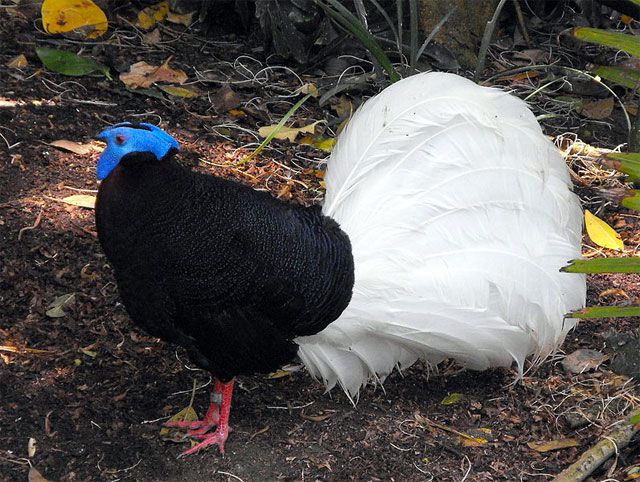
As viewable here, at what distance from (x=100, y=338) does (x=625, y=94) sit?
422cm

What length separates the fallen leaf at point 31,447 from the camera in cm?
368

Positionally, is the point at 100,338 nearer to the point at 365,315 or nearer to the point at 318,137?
the point at 365,315

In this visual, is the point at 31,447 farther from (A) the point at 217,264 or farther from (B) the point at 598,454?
(B) the point at 598,454

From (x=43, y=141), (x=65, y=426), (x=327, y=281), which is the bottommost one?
(x=65, y=426)

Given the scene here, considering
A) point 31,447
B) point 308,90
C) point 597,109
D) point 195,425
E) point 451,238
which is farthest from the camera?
point 597,109

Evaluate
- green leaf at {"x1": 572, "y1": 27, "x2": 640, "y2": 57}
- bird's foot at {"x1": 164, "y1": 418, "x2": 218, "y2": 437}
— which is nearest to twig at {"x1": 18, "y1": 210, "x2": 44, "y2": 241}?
bird's foot at {"x1": 164, "y1": 418, "x2": 218, "y2": 437}

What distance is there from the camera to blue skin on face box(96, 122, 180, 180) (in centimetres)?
337

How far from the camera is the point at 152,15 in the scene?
6562 mm

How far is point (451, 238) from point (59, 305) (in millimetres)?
1896

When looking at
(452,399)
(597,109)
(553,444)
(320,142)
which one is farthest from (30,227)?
(597,109)

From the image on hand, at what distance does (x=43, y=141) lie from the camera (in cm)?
525

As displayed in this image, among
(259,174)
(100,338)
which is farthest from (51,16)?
(100,338)

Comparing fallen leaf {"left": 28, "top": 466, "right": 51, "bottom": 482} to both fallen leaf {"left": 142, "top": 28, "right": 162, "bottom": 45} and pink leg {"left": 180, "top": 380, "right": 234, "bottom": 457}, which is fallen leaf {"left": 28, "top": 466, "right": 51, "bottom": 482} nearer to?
pink leg {"left": 180, "top": 380, "right": 234, "bottom": 457}

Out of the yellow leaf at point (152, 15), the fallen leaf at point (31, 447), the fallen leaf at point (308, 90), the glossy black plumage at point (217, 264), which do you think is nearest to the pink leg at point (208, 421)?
the glossy black plumage at point (217, 264)
